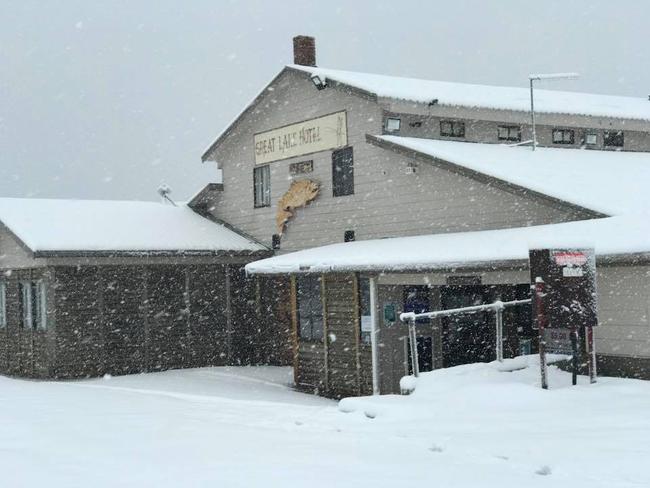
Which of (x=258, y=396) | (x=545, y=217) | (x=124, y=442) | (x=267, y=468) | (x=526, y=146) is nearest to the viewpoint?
(x=267, y=468)

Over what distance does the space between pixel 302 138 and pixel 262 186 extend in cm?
216

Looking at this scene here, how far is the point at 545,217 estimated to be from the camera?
14.4m

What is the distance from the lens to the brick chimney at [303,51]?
892 inches

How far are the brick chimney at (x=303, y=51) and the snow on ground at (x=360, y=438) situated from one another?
1200 cm

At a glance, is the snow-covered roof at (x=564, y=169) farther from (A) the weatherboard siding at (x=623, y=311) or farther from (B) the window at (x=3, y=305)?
(B) the window at (x=3, y=305)

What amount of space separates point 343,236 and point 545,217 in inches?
228

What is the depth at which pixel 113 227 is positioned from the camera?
20281 millimetres

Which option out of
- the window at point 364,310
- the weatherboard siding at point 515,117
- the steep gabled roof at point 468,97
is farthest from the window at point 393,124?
the window at point 364,310

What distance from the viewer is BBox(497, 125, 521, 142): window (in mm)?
21156

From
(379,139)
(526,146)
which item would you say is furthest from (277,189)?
(526,146)

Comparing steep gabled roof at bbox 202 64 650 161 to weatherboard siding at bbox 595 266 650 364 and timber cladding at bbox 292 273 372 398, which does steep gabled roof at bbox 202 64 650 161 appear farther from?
weatherboard siding at bbox 595 266 650 364

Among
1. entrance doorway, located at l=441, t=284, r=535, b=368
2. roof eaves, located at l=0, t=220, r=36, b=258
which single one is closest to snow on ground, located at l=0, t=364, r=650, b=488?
roof eaves, located at l=0, t=220, r=36, b=258

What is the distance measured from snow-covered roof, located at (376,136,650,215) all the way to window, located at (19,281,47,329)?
8.39 metres

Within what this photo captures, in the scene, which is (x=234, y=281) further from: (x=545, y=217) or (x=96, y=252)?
(x=545, y=217)
